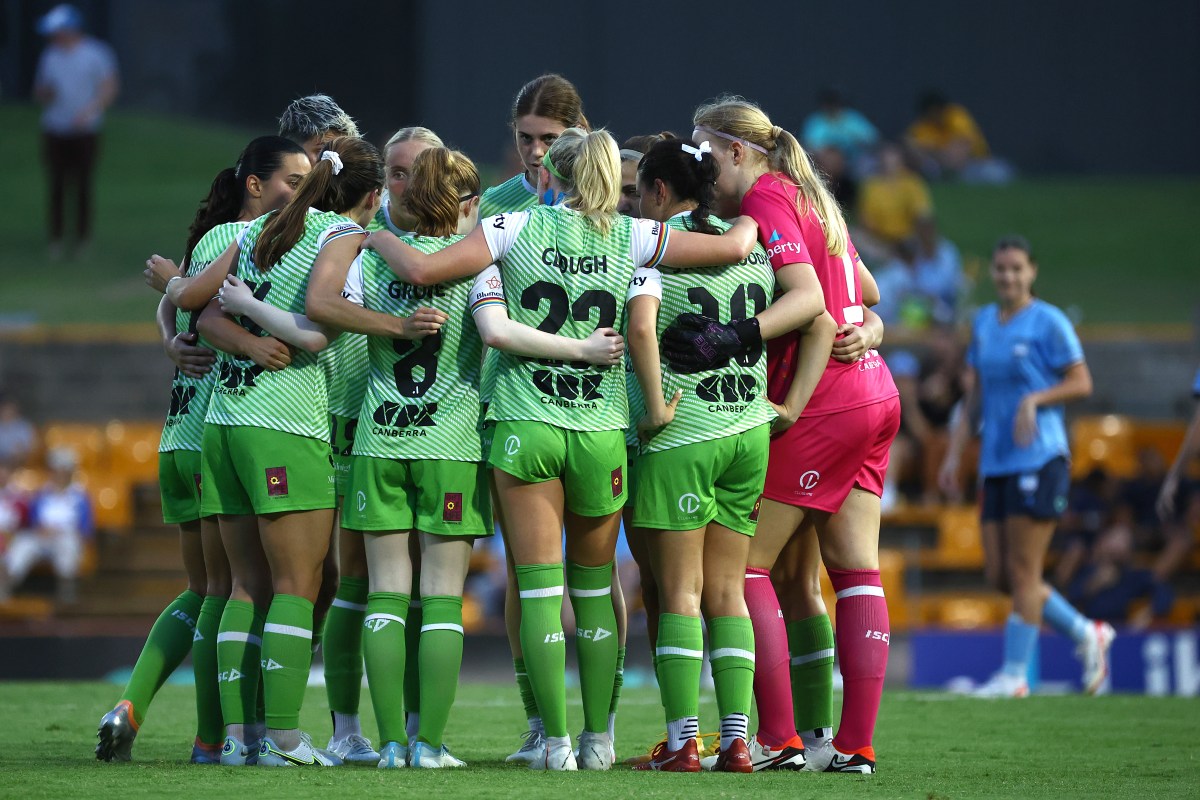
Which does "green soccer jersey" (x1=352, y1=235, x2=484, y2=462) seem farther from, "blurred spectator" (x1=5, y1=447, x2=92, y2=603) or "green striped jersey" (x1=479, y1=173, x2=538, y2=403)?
"blurred spectator" (x1=5, y1=447, x2=92, y2=603)

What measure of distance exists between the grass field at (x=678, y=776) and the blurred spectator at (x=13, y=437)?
247 inches

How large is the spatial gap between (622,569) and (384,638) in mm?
8207

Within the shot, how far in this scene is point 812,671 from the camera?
18.8ft

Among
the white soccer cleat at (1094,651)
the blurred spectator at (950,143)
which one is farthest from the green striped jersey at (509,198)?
the blurred spectator at (950,143)

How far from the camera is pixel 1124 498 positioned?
13.5 meters

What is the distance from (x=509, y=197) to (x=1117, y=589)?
833 cm

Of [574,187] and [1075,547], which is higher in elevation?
[574,187]

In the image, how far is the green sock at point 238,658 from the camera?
5.38m

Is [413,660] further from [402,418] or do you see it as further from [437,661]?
[402,418]

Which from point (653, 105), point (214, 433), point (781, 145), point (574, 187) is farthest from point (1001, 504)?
point (653, 105)

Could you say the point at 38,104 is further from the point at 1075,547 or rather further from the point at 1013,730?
the point at 1013,730

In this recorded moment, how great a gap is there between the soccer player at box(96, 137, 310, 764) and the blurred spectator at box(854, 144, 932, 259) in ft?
47.5

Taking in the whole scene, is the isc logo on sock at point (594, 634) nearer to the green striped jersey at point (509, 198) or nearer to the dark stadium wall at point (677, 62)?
the green striped jersey at point (509, 198)

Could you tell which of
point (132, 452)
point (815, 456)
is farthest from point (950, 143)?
point (815, 456)
